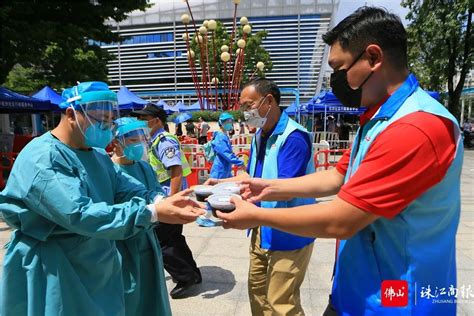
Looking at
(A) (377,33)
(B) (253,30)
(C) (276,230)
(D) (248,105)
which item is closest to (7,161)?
(D) (248,105)

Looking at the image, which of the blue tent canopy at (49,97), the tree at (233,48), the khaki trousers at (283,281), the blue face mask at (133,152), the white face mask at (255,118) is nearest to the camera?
the khaki trousers at (283,281)

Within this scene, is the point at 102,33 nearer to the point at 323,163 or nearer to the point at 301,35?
the point at 323,163

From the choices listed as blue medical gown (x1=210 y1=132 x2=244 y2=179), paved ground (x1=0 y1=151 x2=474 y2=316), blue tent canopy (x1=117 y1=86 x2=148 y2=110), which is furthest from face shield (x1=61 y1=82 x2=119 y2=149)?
blue tent canopy (x1=117 y1=86 x2=148 y2=110)

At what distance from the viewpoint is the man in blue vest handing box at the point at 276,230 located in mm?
2520

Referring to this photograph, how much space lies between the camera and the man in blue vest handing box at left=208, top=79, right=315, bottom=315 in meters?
2.52

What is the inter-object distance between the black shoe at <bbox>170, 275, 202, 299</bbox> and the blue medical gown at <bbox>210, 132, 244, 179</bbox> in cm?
235

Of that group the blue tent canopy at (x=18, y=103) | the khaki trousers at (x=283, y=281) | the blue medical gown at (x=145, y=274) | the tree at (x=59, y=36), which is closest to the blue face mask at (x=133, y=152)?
the blue medical gown at (x=145, y=274)

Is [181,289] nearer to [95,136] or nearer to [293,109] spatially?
[95,136]

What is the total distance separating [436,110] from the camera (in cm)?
130

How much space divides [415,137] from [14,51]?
14.6 meters

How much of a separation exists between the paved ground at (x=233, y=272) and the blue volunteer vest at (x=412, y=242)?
88.0 inches

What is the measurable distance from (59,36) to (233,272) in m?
12.4

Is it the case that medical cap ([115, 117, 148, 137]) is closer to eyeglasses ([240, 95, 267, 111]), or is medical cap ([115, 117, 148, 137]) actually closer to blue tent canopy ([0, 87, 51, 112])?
eyeglasses ([240, 95, 267, 111])

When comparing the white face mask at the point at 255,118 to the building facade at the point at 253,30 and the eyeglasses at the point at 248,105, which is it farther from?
the building facade at the point at 253,30
